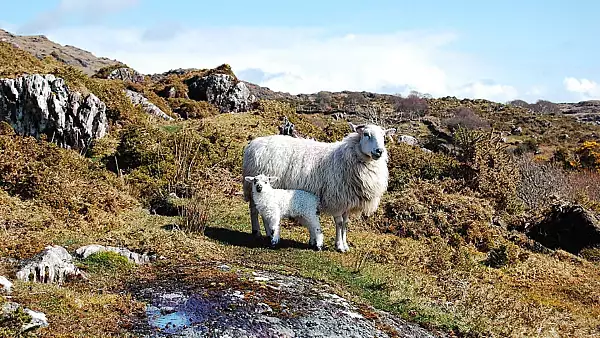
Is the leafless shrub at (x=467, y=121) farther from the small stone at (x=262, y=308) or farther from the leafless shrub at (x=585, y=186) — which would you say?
the small stone at (x=262, y=308)

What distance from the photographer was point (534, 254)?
59.8ft

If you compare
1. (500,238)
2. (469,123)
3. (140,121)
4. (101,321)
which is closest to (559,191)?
(500,238)

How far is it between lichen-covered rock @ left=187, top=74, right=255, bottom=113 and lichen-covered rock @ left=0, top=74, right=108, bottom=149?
15.2 meters

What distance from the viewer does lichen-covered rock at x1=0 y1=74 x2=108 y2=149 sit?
2047 cm

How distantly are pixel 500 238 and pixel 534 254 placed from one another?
132cm

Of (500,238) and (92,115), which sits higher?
(92,115)

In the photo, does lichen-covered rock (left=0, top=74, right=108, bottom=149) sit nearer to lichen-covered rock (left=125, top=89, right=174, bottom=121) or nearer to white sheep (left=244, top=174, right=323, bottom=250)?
lichen-covered rock (left=125, top=89, right=174, bottom=121)

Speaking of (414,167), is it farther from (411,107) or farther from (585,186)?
(411,107)

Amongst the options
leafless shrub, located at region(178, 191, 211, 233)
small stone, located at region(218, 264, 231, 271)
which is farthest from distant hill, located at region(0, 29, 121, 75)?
small stone, located at region(218, 264, 231, 271)

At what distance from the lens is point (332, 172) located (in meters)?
13.2

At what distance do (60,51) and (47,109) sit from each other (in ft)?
292

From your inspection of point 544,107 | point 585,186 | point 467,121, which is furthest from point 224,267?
point 544,107

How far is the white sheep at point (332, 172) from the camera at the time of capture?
13.1 m

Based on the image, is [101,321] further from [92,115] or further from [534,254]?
[92,115]
